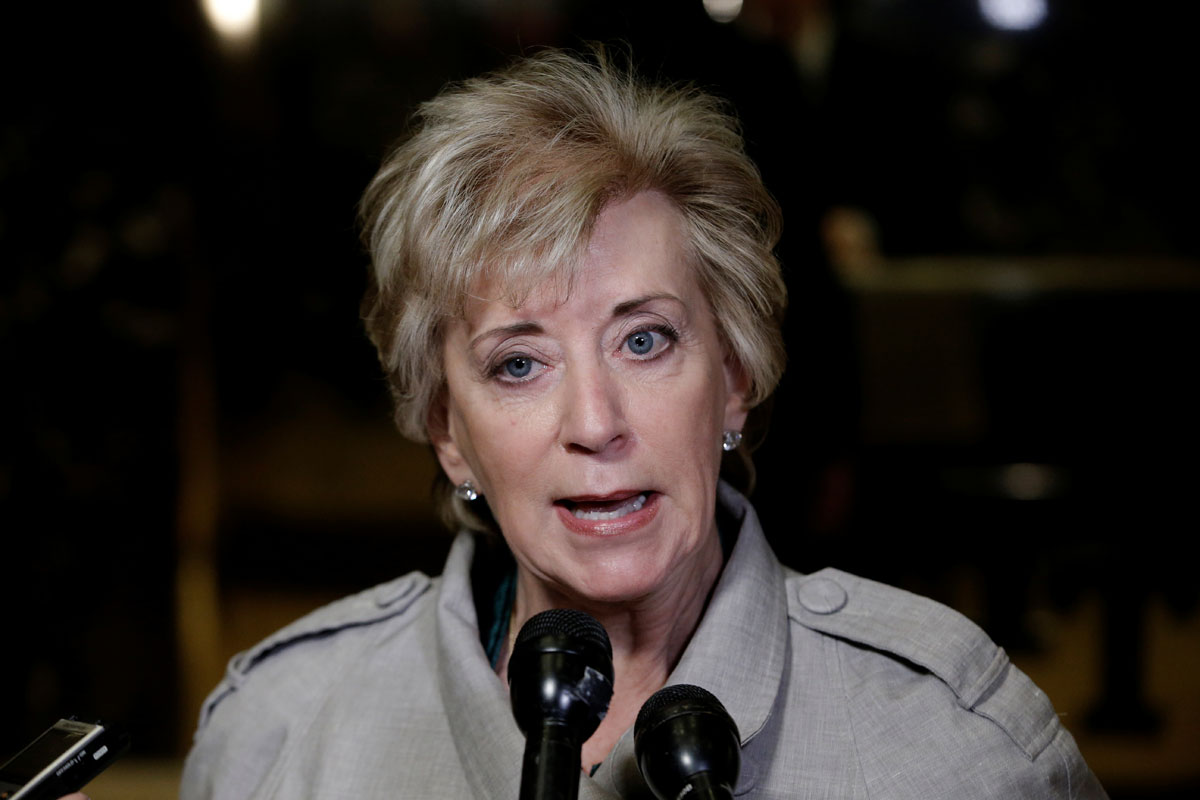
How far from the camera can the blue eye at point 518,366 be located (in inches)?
52.1

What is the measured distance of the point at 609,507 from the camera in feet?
4.24

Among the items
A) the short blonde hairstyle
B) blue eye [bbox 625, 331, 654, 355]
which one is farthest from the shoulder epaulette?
blue eye [bbox 625, 331, 654, 355]

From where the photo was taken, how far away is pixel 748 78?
2248 millimetres

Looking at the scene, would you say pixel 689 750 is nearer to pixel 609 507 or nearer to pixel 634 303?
pixel 609 507

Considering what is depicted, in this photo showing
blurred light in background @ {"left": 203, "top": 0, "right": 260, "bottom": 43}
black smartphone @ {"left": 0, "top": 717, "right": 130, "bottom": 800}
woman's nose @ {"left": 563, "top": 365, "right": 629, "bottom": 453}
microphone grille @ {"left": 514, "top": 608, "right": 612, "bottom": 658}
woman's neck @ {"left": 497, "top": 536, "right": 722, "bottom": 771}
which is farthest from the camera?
blurred light in background @ {"left": 203, "top": 0, "right": 260, "bottom": 43}

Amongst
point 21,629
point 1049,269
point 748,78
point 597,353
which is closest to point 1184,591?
point 1049,269

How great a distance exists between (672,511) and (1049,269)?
2.74 m

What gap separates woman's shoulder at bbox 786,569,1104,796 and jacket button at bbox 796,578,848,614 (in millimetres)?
17

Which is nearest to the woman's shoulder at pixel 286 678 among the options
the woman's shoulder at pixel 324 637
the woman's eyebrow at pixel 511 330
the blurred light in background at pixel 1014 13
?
the woman's shoulder at pixel 324 637

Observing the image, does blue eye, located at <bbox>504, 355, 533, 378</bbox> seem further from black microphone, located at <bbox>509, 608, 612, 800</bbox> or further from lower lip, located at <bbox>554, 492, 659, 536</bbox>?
black microphone, located at <bbox>509, 608, 612, 800</bbox>

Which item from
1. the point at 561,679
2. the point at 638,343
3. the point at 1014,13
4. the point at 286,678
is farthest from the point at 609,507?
the point at 1014,13

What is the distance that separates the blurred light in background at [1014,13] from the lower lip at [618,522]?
312 centimetres

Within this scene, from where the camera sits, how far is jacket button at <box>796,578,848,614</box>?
1.41 meters

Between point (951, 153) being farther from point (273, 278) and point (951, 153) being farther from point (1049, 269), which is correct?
point (273, 278)
